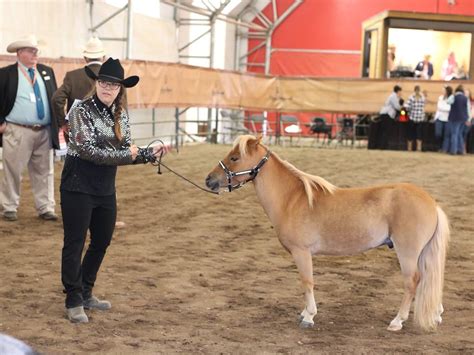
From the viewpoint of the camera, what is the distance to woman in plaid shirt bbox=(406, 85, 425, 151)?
21.2 m

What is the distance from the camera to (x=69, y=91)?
8273 mm

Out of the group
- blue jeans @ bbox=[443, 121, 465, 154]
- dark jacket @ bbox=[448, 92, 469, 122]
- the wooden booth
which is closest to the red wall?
the wooden booth

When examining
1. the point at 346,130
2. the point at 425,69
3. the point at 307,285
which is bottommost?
the point at 307,285

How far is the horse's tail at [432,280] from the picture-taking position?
5008mm

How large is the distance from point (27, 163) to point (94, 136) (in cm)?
391

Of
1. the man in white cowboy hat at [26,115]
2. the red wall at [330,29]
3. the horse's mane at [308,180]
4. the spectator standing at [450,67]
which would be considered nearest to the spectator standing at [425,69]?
the spectator standing at [450,67]

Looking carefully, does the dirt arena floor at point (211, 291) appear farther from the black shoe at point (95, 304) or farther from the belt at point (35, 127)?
the belt at point (35, 127)

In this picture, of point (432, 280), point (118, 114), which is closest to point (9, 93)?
point (118, 114)

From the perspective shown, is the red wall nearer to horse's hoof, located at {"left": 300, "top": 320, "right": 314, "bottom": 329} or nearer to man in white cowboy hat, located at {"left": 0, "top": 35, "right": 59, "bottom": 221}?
man in white cowboy hat, located at {"left": 0, "top": 35, "right": 59, "bottom": 221}

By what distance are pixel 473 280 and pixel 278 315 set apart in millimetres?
2087

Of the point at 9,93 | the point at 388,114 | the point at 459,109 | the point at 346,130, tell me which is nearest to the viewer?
the point at 9,93

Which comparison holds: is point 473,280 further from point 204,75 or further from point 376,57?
point 376,57

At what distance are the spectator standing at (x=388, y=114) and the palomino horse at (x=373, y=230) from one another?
1676cm

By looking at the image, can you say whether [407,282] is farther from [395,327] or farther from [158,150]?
[158,150]
